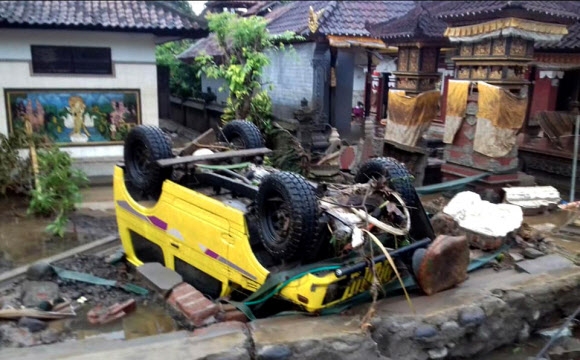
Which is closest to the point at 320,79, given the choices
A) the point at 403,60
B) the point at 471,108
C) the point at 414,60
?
the point at 403,60

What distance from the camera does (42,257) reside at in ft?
22.5

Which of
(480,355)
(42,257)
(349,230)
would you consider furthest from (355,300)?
(42,257)

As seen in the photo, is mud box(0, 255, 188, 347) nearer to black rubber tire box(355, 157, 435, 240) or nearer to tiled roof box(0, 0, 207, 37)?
black rubber tire box(355, 157, 435, 240)

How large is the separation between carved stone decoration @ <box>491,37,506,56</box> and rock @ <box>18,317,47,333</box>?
311 inches

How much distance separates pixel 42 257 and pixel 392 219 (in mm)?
4858

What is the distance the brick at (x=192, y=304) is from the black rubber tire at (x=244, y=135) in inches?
86.5

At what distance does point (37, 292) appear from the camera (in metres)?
5.72

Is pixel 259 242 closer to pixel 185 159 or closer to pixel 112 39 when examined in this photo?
pixel 185 159

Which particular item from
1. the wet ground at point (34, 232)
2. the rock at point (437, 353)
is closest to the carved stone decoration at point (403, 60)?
the wet ground at point (34, 232)

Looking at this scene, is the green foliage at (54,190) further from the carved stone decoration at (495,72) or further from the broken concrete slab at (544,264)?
the carved stone decoration at (495,72)

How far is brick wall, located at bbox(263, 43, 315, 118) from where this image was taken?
1409cm

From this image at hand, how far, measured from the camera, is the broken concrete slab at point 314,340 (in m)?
4.05

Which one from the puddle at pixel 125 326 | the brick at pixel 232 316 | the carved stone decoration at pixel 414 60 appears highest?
the carved stone decoration at pixel 414 60

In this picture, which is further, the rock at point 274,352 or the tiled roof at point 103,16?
the tiled roof at point 103,16
